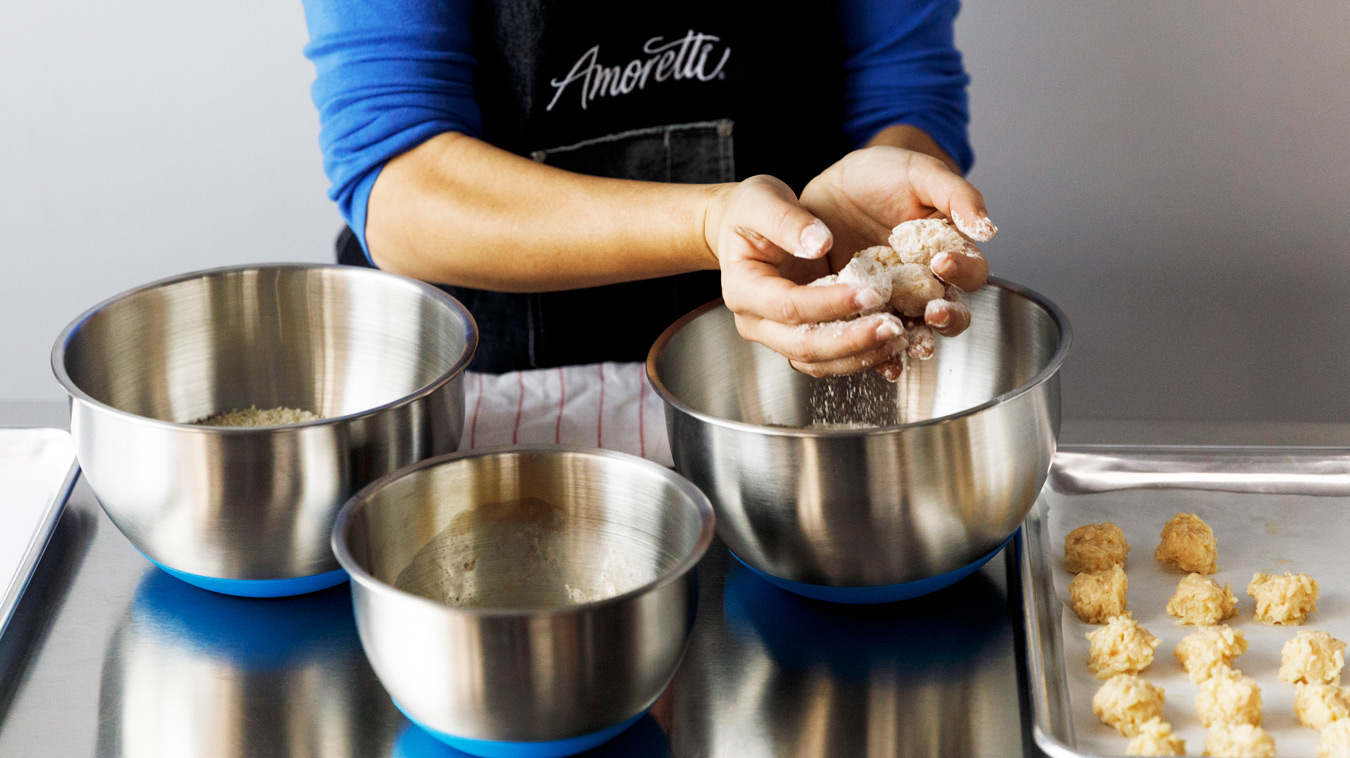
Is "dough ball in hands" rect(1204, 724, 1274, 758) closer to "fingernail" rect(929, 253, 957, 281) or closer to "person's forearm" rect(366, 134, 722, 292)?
"fingernail" rect(929, 253, 957, 281)

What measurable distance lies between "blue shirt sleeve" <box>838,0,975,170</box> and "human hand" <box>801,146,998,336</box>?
33 cm

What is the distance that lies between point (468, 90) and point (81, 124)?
1064 millimetres

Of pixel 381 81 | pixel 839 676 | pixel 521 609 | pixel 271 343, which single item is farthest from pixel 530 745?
pixel 381 81

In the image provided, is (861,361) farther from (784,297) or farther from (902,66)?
(902,66)

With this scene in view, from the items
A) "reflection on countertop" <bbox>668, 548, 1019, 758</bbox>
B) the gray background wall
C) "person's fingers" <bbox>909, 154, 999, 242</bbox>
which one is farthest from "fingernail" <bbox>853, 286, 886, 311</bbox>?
the gray background wall

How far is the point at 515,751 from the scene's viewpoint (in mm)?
737

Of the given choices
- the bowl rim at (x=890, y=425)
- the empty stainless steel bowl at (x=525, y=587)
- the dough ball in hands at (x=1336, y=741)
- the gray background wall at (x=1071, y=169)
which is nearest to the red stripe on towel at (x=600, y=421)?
the bowl rim at (x=890, y=425)

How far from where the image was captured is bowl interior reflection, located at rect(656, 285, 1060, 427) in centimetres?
101

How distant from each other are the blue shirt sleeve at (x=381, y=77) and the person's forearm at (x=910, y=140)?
471 millimetres

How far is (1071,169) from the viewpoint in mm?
1911

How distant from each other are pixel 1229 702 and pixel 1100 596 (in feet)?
0.44

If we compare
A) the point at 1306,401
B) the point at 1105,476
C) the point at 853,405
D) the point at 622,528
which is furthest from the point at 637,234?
the point at 1306,401

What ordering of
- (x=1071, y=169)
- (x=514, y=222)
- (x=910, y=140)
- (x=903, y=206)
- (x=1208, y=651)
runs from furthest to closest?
(x=1071, y=169) → (x=910, y=140) → (x=514, y=222) → (x=903, y=206) → (x=1208, y=651)

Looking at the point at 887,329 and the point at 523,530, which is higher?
the point at 887,329
